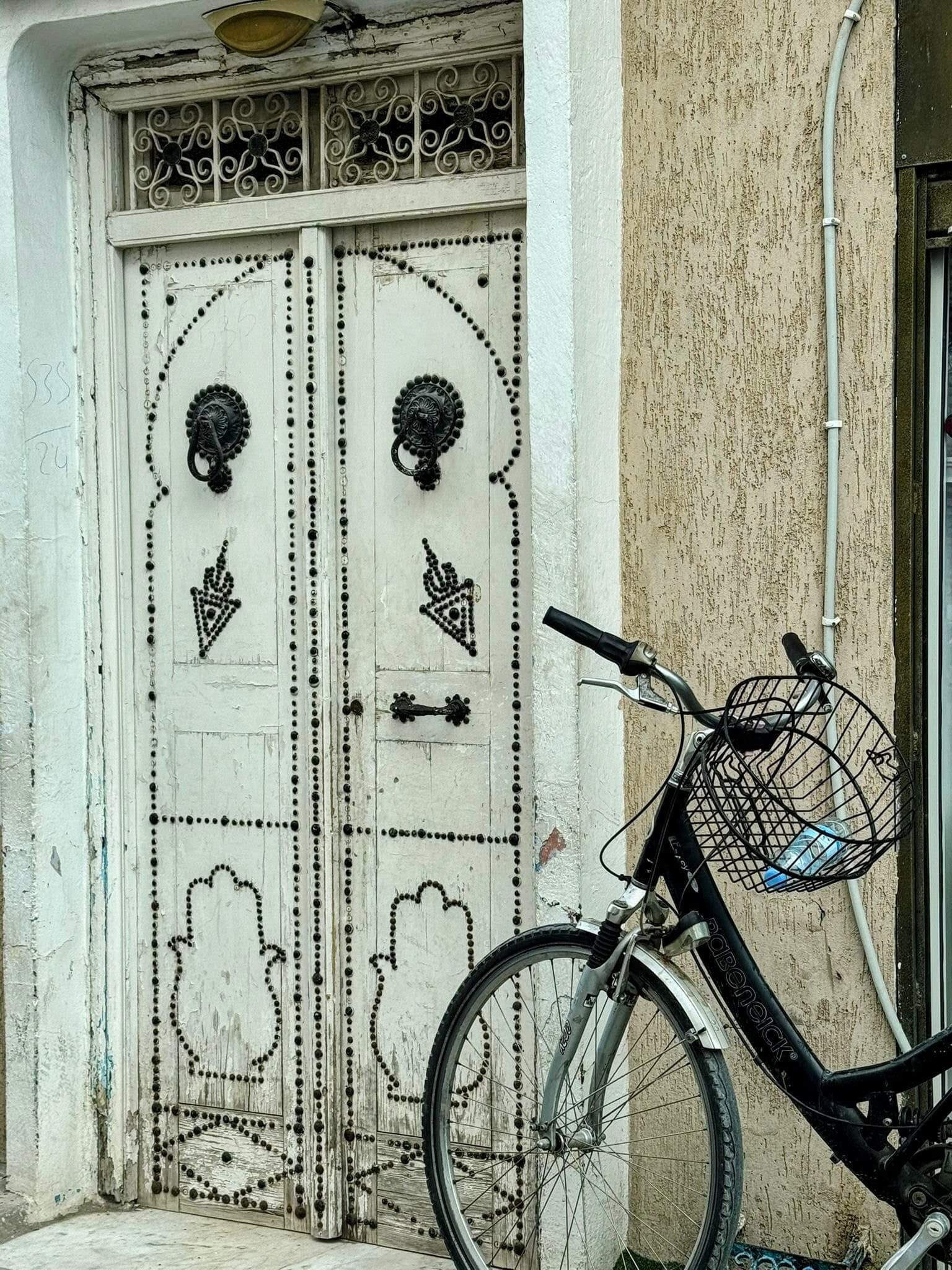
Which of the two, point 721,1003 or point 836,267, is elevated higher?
point 836,267

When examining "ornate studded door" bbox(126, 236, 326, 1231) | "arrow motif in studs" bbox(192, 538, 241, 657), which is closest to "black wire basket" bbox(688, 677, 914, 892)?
"ornate studded door" bbox(126, 236, 326, 1231)

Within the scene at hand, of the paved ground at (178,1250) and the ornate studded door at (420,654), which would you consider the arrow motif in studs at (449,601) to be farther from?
the paved ground at (178,1250)

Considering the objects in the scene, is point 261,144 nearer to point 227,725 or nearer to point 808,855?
point 227,725

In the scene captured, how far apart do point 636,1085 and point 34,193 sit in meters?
3.15

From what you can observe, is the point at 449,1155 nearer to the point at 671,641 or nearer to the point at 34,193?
the point at 671,641

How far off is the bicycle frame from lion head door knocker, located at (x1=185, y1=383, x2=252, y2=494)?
6.39 feet

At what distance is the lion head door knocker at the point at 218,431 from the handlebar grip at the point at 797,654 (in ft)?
6.55

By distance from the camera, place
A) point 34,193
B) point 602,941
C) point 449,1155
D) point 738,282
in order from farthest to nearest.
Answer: point 34,193
point 738,282
point 449,1155
point 602,941

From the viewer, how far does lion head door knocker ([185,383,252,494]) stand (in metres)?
4.38

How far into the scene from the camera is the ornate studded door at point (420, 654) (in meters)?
4.07

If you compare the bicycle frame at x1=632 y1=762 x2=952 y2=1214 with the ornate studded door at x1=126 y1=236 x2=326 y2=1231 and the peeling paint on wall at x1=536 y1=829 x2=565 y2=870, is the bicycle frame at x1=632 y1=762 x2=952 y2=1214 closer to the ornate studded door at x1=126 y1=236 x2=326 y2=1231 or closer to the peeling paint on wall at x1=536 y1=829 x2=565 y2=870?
Answer: the peeling paint on wall at x1=536 y1=829 x2=565 y2=870

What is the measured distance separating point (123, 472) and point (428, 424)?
1.08 meters

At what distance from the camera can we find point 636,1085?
12.9ft

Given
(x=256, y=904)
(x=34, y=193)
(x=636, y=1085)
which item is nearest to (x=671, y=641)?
(x=636, y=1085)
